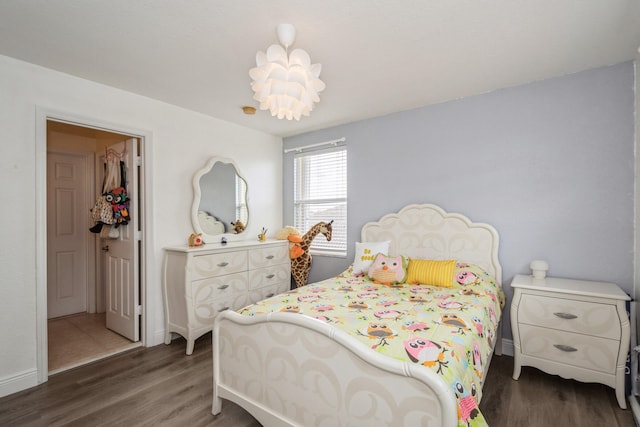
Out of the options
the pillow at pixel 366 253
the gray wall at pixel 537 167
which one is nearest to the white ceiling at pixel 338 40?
the gray wall at pixel 537 167

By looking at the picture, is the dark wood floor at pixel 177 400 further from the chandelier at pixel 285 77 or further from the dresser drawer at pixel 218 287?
the chandelier at pixel 285 77

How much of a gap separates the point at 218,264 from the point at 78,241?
7.83 feet

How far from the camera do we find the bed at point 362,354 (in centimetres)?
118

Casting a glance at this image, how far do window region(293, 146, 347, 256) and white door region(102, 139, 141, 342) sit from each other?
199 centimetres

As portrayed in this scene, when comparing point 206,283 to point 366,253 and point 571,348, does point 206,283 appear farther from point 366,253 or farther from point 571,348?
point 571,348

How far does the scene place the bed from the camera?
118 centimetres

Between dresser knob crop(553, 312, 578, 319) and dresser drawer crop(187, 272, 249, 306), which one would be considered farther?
dresser drawer crop(187, 272, 249, 306)

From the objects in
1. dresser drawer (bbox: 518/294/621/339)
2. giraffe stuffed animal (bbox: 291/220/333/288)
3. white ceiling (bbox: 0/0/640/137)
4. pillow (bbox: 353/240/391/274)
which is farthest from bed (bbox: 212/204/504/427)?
white ceiling (bbox: 0/0/640/137)

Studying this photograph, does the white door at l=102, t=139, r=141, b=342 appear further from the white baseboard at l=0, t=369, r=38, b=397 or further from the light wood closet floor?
the white baseboard at l=0, t=369, r=38, b=397

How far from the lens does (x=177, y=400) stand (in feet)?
6.73

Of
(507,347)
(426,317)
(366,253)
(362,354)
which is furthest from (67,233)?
(507,347)

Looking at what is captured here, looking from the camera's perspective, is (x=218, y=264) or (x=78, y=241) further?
(x=78, y=241)

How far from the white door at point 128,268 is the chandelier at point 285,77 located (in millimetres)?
1965

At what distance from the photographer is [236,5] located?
163 cm
